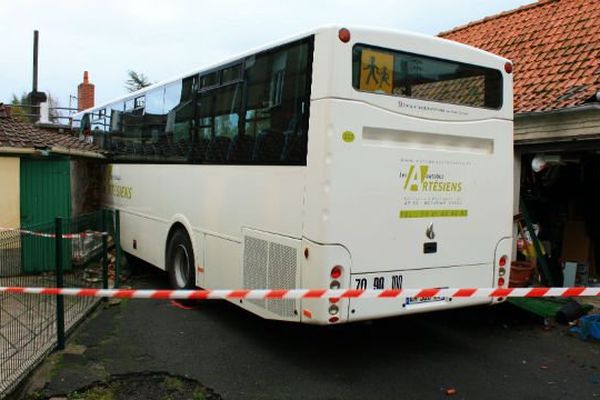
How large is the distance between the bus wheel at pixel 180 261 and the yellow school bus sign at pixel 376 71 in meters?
3.61

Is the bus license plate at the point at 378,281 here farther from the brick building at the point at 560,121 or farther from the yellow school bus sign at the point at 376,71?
the brick building at the point at 560,121

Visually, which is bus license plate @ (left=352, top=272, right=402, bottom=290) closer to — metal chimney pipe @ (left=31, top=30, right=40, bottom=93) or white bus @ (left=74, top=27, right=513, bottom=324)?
white bus @ (left=74, top=27, right=513, bottom=324)

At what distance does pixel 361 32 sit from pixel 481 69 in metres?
1.68

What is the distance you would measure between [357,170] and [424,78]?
Result: 1.25 metres

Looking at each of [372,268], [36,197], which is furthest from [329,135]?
[36,197]

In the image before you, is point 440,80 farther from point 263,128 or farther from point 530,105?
point 530,105

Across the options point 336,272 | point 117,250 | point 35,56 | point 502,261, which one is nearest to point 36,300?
point 336,272

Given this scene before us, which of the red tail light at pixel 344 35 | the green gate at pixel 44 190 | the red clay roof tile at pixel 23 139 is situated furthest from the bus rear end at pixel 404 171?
the red clay roof tile at pixel 23 139

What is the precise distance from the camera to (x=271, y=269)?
5.59m

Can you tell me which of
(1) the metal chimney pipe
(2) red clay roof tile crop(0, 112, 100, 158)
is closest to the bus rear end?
(2) red clay roof tile crop(0, 112, 100, 158)

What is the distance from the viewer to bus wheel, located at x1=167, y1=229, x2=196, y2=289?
7.55 m

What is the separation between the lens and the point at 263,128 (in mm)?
5770

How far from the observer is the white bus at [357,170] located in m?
4.97

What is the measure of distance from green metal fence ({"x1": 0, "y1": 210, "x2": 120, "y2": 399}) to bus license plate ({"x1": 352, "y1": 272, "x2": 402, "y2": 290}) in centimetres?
306
